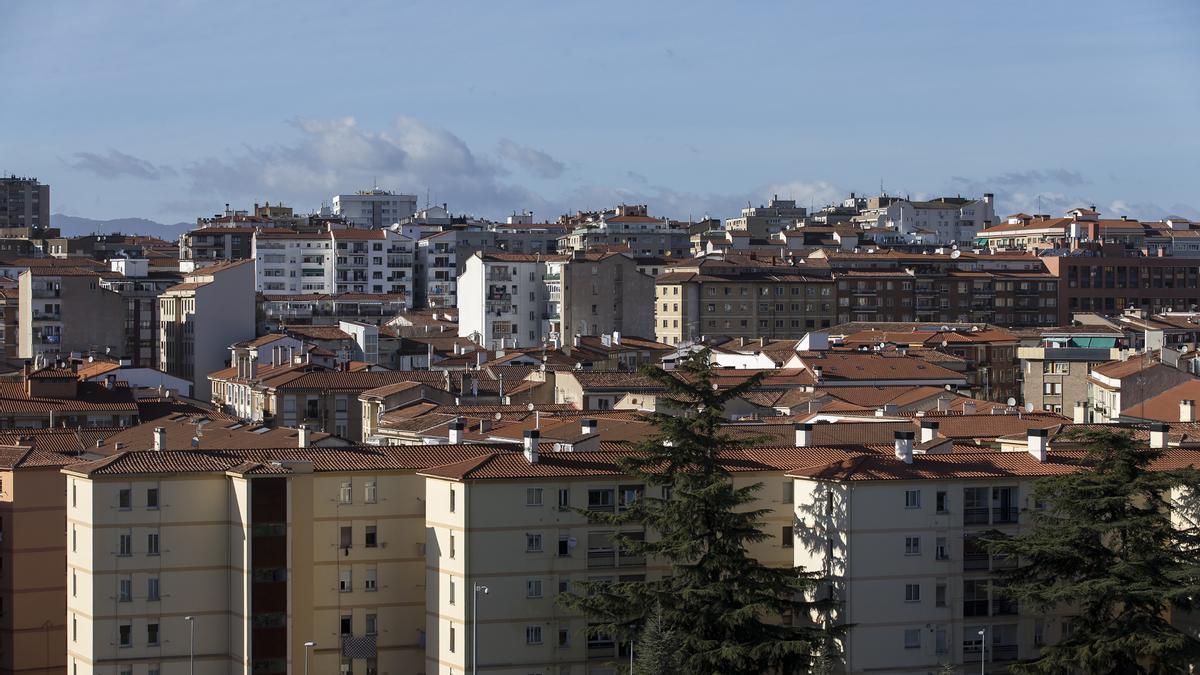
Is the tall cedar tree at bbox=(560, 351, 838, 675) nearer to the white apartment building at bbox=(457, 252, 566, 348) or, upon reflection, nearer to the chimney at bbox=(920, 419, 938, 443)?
the chimney at bbox=(920, 419, 938, 443)

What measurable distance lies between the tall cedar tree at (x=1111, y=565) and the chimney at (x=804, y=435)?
9.19 m

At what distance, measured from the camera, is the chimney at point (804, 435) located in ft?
172

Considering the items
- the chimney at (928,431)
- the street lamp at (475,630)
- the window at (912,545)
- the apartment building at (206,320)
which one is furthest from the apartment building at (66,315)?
the window at (912,545)

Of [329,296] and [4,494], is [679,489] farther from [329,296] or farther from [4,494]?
[329,296]

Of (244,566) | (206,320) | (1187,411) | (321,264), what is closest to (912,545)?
(244,566)

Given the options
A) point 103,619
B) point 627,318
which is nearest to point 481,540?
point 103,619

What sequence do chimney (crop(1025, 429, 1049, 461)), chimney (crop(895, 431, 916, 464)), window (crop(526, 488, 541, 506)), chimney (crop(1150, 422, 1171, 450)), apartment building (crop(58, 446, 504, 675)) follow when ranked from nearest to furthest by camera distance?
1. window (crop(526, 488, 541, 506))
2. apartment building (crop(58, 446, 504, 675))
3. chimney (crop(895, 431, 916, 464))
4. chimney (crop(1025, 429, 1049, 461))
5. chimney (crop(1150, 422, 1171, 450))

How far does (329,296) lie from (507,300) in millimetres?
12536

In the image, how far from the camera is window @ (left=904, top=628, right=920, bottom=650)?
44188 millimetres

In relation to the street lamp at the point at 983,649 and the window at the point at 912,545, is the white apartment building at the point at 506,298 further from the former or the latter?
the street lamp at the point at 983,649

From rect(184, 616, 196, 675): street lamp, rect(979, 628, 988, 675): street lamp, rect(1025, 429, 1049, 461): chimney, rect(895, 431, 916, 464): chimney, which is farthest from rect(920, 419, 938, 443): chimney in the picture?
rect(184, 616, 196, 675): street lamp

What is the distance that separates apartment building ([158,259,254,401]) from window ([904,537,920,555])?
70.7m

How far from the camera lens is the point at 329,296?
456ft

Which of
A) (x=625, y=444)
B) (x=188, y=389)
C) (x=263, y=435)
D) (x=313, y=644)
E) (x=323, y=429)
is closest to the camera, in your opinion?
(x=313, y=644)
